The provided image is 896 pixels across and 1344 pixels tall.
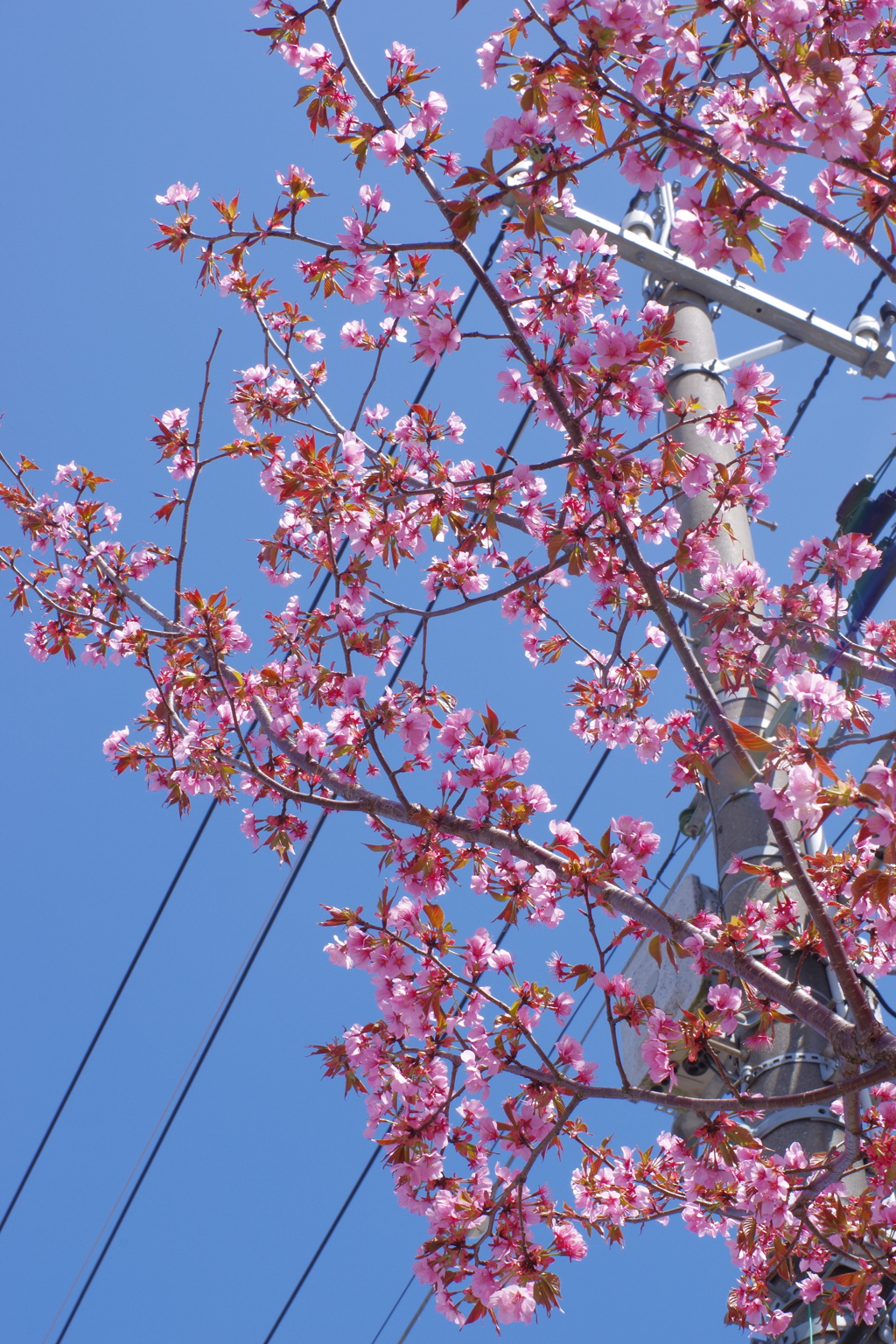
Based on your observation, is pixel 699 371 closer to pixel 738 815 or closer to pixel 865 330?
pixel 865 330

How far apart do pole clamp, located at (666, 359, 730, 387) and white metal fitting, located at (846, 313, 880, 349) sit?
4.18 ft

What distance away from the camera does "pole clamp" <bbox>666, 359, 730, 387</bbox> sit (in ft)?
14.6

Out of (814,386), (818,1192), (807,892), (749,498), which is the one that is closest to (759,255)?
(749,498)

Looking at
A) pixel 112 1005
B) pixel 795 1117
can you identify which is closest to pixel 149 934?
pixel 112 1005

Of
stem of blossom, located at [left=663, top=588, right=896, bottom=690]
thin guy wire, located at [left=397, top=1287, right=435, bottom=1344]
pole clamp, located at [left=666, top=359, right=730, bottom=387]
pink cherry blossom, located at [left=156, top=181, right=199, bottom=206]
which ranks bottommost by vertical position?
thin guy wire, located at [left=397, top=1287, right=435, bottom=1344]

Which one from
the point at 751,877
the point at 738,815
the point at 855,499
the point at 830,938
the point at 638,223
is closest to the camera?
the point at 830,938

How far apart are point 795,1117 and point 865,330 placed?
13.0 ft

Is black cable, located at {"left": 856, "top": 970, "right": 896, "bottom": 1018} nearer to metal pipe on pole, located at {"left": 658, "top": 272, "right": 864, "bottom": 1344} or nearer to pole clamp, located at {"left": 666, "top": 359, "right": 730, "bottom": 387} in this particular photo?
metal pipe on pole, located at {"left": 658, "top": 272, "right": 864, "bottom": 1344}

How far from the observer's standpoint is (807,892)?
2.44 meters

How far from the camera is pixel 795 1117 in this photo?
303 cm

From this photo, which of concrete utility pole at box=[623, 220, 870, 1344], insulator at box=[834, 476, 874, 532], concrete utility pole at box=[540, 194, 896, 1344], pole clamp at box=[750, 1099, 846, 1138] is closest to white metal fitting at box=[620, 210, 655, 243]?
concrete utility pole at box=[540, 194, 896, 1344]

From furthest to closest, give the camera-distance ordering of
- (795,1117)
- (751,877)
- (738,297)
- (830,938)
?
(738,297) → (751,877) → (795,1117) → (830,938)

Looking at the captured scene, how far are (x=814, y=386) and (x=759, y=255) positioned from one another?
137 inches

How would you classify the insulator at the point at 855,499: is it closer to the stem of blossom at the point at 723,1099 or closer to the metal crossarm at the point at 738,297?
the metal crossarm at the point at 738,297
